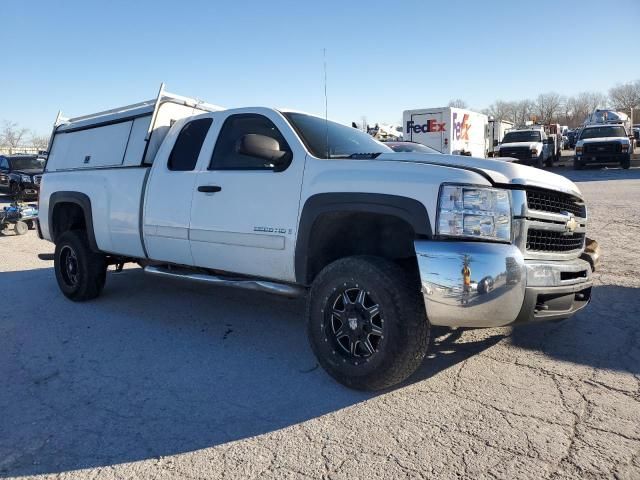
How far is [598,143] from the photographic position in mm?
23906

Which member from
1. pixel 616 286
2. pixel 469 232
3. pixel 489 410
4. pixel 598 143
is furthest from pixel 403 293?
pixel 598 143

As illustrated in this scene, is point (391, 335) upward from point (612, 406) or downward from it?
upward

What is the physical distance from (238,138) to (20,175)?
1705 centimetres

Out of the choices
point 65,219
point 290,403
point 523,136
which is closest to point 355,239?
point 290,403

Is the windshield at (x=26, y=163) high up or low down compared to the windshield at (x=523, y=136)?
down

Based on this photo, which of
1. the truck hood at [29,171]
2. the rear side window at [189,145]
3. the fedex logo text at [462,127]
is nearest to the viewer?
the rear side window at [189,145]

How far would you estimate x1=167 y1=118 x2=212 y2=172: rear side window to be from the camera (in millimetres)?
4820

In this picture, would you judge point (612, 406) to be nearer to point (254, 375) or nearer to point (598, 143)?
point (254, 375)

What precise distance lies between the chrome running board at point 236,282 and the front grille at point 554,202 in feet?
5.77

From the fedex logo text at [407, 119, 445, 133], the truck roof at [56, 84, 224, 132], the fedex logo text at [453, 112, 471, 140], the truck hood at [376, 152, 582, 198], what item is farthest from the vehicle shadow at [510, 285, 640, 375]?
the fedex logo text at [453, 112, 471, 140]

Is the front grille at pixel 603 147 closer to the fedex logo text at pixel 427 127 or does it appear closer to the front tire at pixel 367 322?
the fedex logo text at pixel 427 127

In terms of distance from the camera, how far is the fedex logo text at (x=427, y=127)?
80.7 feet

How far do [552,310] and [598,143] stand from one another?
2410cm

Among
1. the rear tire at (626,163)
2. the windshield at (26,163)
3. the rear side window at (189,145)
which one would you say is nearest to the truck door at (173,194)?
the rear side window at (189,145)
